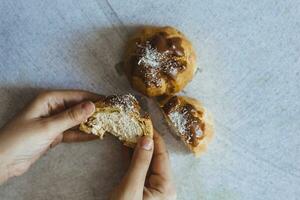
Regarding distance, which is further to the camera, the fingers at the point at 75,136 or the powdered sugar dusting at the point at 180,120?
the fingers at the point at 75,136

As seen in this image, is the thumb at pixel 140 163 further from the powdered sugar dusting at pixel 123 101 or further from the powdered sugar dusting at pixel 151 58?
the powdered sugar dusting at pixel 151 58

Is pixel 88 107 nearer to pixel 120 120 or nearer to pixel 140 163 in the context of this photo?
pixel 120 120

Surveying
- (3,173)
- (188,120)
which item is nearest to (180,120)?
(188,120)

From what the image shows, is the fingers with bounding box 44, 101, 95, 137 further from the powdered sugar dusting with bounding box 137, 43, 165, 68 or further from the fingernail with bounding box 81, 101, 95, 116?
the powdered sugar dusting with bounding box 137, 43, 165, 68

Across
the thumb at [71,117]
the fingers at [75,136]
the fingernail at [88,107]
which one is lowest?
the fingers at [75,136]

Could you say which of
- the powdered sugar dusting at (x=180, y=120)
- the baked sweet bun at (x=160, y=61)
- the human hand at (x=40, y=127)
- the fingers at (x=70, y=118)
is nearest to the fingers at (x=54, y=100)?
the human hand at (x=40, y=127)

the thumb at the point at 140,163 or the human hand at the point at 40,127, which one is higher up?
the thumb at the point at 140,163

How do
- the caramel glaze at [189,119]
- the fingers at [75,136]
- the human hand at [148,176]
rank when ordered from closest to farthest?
the human hand at [148,176] → the caramel glaze at [189,119] → the fingers at [75,136]
